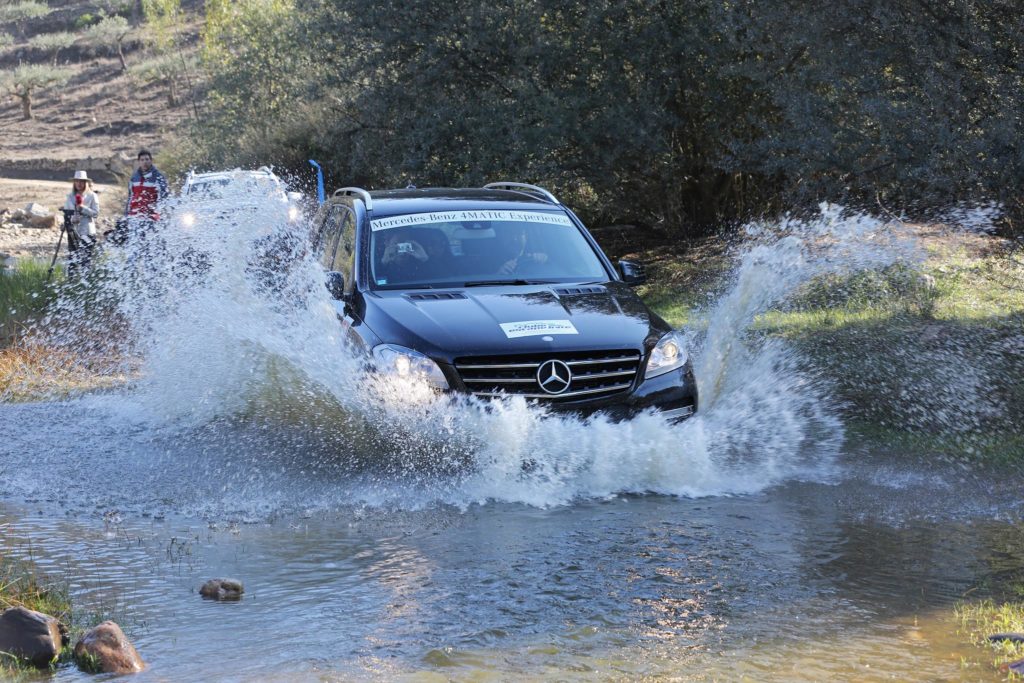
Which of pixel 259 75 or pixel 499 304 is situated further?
pixel 259 75

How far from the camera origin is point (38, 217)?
3328cm

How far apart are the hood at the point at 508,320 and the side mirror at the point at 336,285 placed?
385 mm

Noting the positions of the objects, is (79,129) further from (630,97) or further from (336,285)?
(336,285)

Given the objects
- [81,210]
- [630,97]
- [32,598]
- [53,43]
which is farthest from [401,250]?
[53,43]

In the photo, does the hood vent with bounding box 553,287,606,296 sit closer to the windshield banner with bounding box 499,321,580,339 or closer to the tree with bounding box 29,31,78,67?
the windshield banner with bounding box 499,321,580,339

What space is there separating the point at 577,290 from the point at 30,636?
4.40 m

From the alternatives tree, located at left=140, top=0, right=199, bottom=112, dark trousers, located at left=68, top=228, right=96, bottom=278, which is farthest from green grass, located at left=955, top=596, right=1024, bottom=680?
tree, located at left=140, top=0, right=199, bottom=112

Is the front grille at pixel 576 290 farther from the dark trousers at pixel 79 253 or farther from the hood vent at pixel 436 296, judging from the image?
the dark trousers at pixel 79 253

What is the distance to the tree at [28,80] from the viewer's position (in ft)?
194

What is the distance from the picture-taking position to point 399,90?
18.9 m

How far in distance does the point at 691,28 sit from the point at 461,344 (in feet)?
35.1

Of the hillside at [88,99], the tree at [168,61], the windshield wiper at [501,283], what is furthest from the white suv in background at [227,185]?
the tree at [168,61]

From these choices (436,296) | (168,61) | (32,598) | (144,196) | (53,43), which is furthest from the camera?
(53,43)

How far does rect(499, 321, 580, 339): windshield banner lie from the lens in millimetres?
7371
